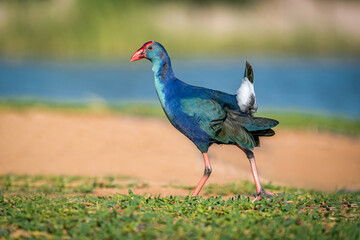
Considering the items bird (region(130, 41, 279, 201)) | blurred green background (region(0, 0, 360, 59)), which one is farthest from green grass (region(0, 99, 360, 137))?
blurred green background (region(0, 0, 360, 59))

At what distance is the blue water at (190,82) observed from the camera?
2175 cm

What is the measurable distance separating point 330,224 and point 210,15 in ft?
205

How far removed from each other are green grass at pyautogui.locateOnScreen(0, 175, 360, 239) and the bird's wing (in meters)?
0.66

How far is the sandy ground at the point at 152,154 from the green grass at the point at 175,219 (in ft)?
7.64

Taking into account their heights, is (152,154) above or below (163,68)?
below

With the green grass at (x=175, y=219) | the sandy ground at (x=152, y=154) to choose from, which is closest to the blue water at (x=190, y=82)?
the sandy ground at (x=152, y=154)

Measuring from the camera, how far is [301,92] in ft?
82.0

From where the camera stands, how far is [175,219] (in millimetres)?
4559

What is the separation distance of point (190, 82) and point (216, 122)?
20.3m

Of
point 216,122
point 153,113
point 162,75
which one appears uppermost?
point 162,75

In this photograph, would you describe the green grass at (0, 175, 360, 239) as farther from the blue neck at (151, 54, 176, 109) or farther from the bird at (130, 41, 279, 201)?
the blue neck at (151, 54, 176, 109)

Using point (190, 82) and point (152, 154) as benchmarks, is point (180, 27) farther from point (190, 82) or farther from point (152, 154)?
point (152, 154)

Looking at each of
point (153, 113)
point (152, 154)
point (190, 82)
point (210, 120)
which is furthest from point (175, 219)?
point (190, 82)

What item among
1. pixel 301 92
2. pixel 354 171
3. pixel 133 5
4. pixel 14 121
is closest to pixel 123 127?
pixel 14 121
